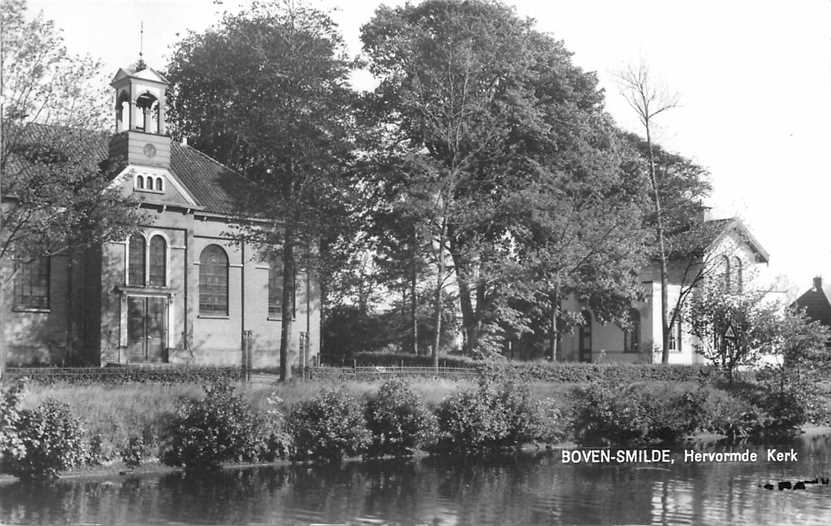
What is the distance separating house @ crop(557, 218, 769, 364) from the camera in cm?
5034

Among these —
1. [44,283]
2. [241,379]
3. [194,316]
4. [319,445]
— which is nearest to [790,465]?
[319,445]

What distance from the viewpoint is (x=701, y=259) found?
1988 inches

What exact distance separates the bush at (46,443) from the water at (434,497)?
2.21 ft

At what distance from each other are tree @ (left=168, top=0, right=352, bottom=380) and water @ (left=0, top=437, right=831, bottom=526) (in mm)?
8664

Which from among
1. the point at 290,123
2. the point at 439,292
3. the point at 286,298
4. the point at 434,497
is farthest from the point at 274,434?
the point at 439,292

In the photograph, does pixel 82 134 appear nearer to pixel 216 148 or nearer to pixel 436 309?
pixel 436 309

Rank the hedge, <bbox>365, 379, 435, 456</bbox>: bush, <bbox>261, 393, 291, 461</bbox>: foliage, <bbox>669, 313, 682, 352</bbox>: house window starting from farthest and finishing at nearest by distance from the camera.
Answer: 1. <bbox>669, 313, 682, 352</bbox>: house window
2. the hedge
3. <bbox>365, 379, 435, 456</bbox>: bush
4. <bbox>261, 393, 291, 461</bbox>: foliage

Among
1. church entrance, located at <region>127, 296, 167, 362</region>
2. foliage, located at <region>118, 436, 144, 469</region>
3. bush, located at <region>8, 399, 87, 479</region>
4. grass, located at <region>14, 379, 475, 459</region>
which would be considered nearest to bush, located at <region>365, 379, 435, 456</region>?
grass, located at <region>14, 379, 475, 459</region>

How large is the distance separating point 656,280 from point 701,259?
3.27 meters

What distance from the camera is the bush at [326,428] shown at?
25141mm

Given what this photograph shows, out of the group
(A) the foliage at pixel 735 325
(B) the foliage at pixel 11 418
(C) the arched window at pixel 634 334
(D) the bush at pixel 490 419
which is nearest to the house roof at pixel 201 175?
(D) the bush at pixel 490 419

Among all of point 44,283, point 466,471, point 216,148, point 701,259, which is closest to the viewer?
point 466,471

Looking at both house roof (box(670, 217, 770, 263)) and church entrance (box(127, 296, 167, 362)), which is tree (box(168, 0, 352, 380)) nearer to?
church entrance (box(127, 296, 167, 362))

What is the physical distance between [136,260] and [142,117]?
5.81 meters
